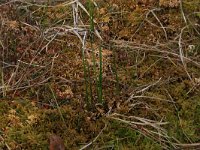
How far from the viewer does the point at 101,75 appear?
204 cm

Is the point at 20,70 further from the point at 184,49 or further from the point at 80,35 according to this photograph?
the point at 184,49

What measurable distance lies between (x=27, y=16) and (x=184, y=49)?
1000 millimetres

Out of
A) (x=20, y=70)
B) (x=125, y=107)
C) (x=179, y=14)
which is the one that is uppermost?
(x=179, y=14)

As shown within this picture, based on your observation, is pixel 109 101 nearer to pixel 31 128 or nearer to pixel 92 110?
pixel 92 110

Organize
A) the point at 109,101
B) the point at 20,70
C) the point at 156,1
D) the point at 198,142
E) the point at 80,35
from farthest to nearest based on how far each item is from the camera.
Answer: the point at 156,1 → the point at 80,35 → the point at 20,70 → the point at 109,101 → the point at 198,142

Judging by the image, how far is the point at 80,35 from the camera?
8.25ft

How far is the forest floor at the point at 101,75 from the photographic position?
1999 millimetres

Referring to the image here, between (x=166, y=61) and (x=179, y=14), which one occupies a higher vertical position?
(x=179, y=14)

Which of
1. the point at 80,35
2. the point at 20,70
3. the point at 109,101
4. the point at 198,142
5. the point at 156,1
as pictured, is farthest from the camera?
the point at 156,1

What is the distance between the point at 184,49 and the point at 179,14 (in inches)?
12.5

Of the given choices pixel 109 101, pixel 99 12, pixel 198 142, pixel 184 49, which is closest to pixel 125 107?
pixel 109 101

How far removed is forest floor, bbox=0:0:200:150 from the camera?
200 cm

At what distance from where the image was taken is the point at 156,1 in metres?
2.71

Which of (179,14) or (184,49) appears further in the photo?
(179,14)
